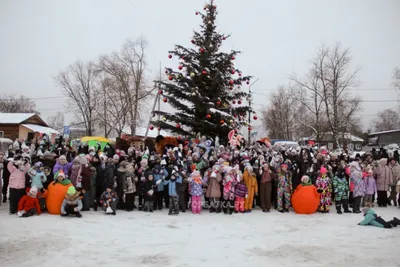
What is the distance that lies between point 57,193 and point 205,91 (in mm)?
8125

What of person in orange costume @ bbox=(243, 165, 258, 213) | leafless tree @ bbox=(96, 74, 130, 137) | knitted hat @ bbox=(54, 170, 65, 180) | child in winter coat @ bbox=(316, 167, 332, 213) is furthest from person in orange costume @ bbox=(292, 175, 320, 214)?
leafless tree @ bbox=(96, 74, 130, 137)

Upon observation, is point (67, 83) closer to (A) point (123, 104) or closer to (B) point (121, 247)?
(A) point (123, 104)

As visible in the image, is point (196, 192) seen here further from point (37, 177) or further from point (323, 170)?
point (37, 177)

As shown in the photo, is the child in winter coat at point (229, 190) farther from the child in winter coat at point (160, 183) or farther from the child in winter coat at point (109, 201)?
the child in winter coat at point (109, 201)

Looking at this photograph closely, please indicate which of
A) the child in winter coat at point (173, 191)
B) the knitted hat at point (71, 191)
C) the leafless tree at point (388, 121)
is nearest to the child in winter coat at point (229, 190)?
the child in winter coat at point (173, 191)

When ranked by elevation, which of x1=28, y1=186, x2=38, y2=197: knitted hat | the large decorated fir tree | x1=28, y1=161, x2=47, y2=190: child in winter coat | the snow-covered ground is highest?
the large decorated fir tree

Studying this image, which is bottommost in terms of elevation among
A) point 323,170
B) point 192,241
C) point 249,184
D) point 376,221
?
point 192,241

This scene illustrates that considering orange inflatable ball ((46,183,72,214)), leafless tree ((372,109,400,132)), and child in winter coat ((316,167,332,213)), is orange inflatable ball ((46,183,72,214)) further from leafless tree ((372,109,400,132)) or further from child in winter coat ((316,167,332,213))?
leafless tree ((372,109,400,132))

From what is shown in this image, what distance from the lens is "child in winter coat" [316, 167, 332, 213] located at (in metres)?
10.8

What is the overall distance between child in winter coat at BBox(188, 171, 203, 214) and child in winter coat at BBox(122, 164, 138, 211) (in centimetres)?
180

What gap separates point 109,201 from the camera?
9.92 meters

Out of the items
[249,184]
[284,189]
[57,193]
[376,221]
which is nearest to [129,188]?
[57,193]

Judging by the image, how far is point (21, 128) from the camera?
45.4m

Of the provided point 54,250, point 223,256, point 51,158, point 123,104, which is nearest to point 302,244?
point 223,256
